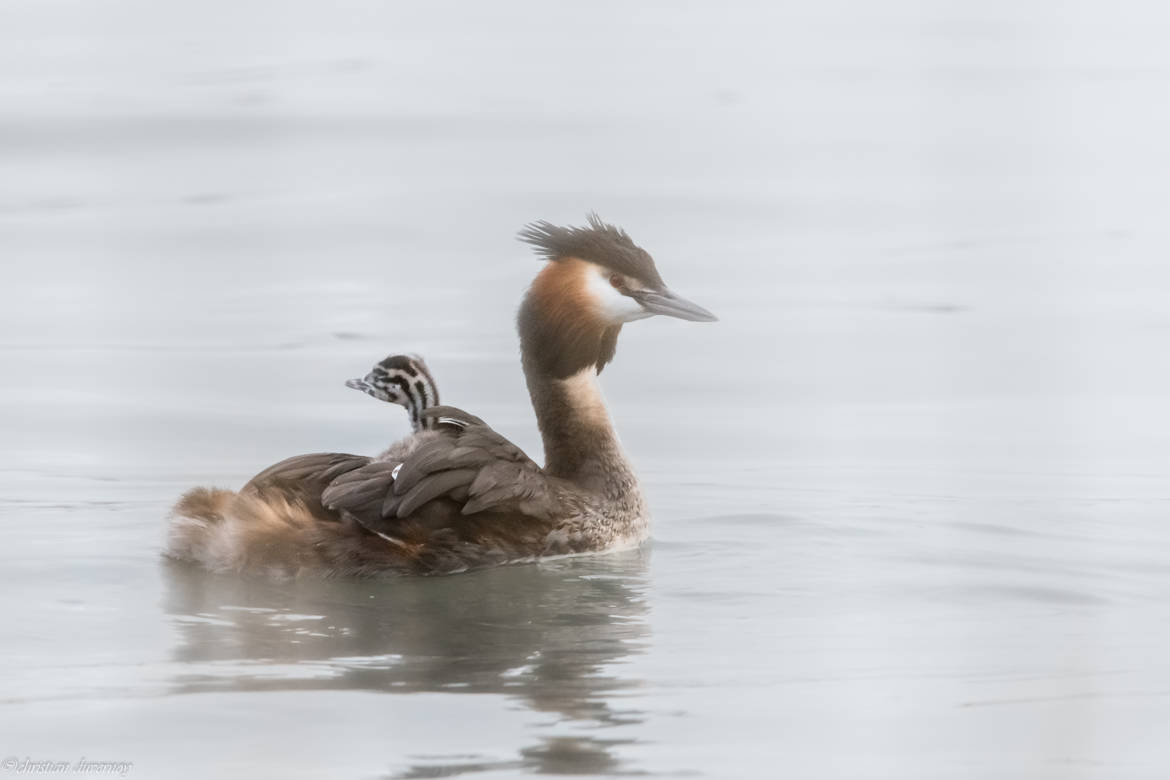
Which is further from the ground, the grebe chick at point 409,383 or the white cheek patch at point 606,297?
the white cheek patch at point 606,297

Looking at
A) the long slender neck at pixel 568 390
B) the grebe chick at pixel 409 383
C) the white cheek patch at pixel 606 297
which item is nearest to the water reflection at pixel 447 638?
Result: the long slender neck at pixel 568 390

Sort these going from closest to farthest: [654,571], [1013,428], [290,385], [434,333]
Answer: [654,571] < [1013,428] < [290,385] < [434,333]

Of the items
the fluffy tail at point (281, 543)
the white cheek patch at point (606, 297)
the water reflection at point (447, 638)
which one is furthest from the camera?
the white cheek patch at point (606, 297)

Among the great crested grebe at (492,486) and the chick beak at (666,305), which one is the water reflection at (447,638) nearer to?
the great crested grebe at (492,486)

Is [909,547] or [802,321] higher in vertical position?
[802,321]

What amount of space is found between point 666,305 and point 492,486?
1049mm

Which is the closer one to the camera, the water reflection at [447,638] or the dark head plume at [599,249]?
the water reflection at [447,638]

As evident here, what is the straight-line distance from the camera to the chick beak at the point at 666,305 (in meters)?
7.73

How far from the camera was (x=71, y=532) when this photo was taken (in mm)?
7598

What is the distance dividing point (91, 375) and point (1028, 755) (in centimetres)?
649

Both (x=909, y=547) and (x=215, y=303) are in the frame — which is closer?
(x=909, y=547)

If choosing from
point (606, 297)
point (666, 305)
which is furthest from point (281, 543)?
point (666, 305)

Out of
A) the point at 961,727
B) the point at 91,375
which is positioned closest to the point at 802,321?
the point at 91,375

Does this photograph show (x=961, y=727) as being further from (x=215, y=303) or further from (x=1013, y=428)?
(x=215, y=303)
